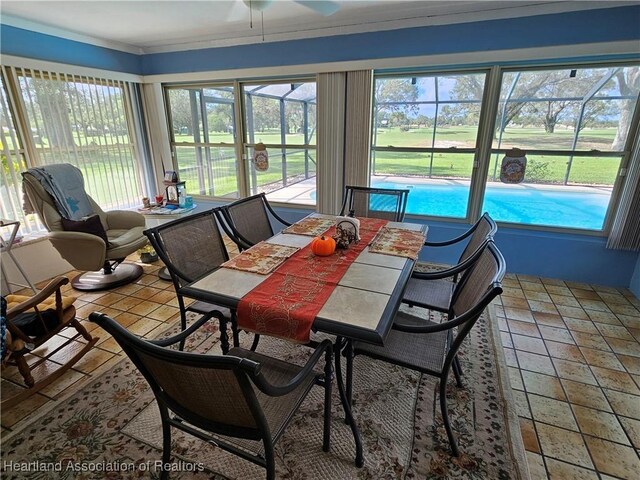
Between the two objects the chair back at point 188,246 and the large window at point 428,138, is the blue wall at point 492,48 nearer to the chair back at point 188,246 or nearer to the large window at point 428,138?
the large window at point 428,138

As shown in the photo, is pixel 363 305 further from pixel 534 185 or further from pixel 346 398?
pixel 534 185

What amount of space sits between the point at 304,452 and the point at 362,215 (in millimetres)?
2010

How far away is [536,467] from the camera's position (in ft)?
4.58

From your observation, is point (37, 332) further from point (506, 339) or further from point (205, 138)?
point (205, 138)

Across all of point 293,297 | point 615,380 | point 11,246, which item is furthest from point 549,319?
point 11,246

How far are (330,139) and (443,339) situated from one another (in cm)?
259

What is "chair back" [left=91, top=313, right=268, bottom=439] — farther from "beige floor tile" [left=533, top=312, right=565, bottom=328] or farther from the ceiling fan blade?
"beige floor tile" [left=533, top=312, right=565, bottom=328]

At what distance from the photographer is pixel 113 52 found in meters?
3.77

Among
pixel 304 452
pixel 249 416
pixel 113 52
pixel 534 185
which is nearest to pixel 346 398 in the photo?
pixel 304 452

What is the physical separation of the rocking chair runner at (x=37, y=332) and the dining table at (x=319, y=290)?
35.4 inches

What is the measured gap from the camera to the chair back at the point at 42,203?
8.55ft

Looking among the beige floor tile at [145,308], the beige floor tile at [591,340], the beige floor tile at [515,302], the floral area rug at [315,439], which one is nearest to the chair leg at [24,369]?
the floral area rug at [315,439]

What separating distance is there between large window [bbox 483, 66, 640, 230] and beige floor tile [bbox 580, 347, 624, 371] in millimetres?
1448

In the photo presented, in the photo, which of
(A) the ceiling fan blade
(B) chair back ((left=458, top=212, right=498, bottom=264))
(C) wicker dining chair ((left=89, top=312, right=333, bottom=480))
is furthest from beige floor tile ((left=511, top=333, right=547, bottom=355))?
(A) the ceiling fan blade
